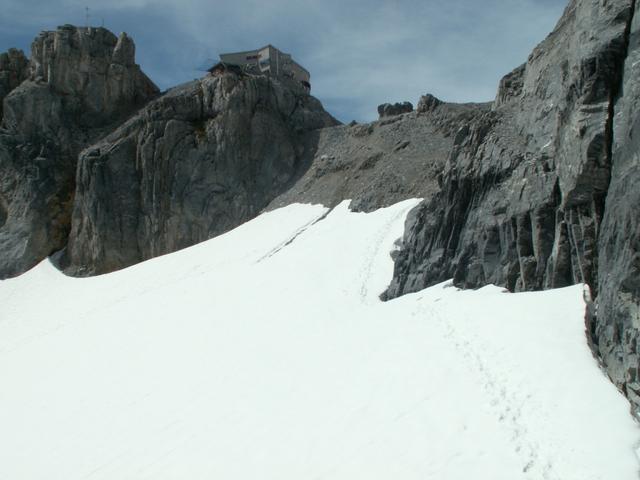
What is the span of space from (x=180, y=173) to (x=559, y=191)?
29162mm

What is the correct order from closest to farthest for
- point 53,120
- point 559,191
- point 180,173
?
point 559,191
point 180,173
point 53,120

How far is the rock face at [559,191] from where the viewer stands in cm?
1054

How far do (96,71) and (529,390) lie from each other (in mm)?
43909

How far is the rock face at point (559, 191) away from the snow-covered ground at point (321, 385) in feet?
2.40

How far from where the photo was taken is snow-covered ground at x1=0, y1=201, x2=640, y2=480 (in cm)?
989

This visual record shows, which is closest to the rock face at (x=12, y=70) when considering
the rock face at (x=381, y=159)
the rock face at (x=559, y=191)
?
the rock face at (x=381, y=159)

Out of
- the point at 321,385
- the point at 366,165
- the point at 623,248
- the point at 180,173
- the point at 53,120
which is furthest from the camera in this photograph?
the point at 53,120

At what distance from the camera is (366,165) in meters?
34.1

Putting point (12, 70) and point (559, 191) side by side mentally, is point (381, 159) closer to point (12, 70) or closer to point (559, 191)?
point (559, 191)

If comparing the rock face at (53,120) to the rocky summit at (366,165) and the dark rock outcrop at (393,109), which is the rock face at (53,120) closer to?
the rocky summit at (366,165)

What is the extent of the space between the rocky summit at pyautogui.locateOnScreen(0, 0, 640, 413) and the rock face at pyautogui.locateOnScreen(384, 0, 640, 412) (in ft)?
0.14

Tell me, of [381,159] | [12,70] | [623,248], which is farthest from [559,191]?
[12,70]

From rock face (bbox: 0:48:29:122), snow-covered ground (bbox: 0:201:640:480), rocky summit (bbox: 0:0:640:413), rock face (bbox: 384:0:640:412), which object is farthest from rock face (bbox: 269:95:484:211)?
rock face (bbox: 0:48:29:122)

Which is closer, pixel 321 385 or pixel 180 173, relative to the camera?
pixel 321 385
